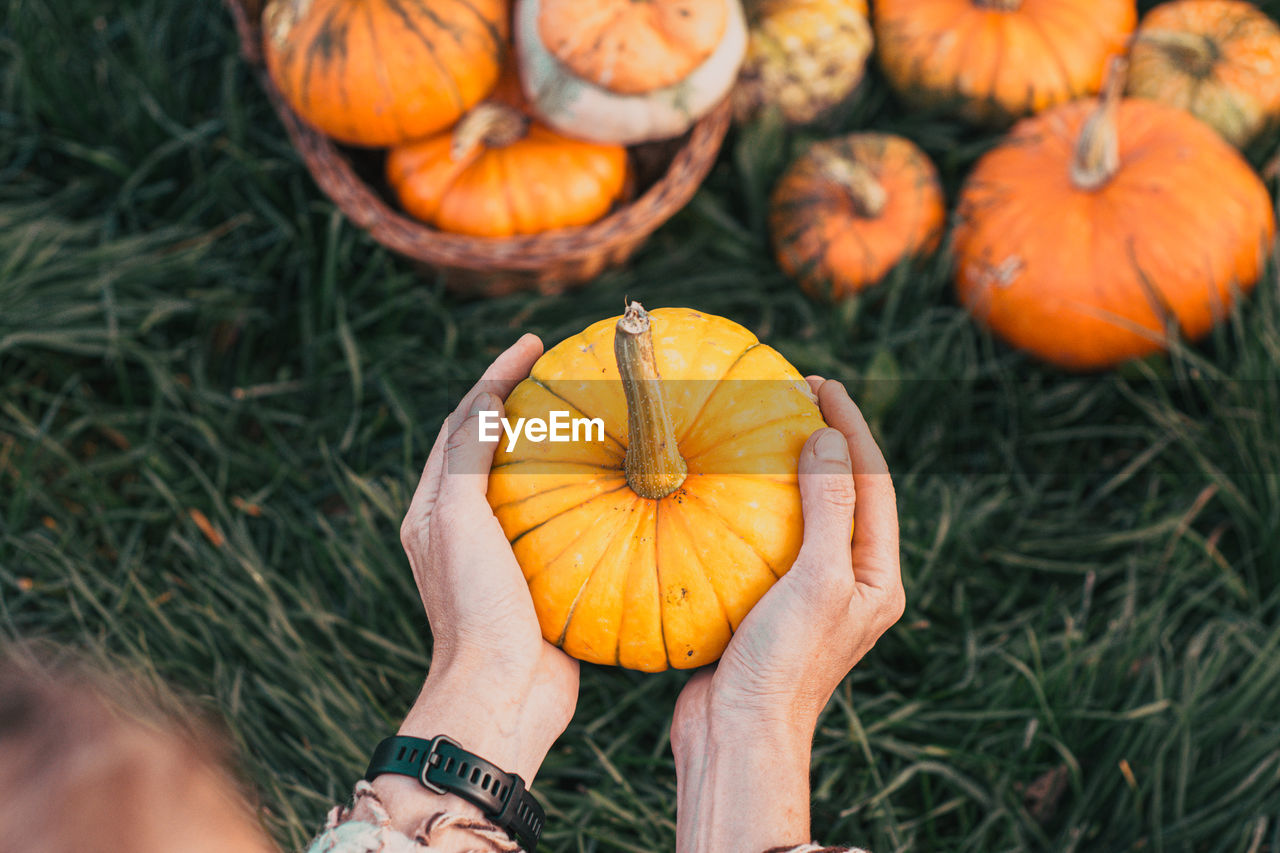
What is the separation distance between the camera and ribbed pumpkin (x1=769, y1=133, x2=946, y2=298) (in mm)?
2701

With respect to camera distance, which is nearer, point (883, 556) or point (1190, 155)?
point (883, 556)

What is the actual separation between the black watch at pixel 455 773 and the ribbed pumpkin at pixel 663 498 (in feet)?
0.85

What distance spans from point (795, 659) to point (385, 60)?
181 centimetres

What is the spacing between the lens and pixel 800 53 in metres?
2.82

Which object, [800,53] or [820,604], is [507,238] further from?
[820,604]

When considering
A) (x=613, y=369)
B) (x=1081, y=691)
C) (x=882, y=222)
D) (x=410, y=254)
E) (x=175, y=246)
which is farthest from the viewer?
(x=175, y=246)

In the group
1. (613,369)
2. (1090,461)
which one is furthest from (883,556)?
(1090,461)

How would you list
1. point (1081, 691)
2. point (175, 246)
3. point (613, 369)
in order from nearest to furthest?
point (613, 369) → point (1081, 691) → point (175, 246)

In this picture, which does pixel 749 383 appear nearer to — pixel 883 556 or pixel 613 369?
pixel 613 369

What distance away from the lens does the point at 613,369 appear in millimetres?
1587

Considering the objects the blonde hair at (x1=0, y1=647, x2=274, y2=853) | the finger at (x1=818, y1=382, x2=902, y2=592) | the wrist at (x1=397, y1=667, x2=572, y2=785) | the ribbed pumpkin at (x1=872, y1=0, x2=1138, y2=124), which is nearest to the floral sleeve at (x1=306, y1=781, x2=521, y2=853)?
the wrist at (x1=397, y1=667, x2=572, y2=785)

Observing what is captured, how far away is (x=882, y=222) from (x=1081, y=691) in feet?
4.67

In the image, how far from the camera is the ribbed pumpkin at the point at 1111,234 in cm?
249

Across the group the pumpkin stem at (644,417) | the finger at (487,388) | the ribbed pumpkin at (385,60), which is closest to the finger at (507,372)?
the finger at (487,388)
